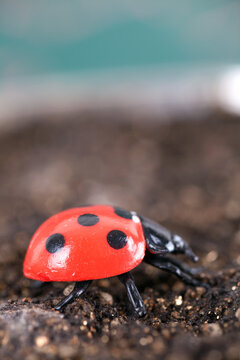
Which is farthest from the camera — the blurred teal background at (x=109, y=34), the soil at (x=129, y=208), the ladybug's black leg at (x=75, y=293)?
the blurred teal background at (x=109, y=34)

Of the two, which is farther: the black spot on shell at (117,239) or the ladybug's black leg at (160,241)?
the ladybug's black leg at (160,241)

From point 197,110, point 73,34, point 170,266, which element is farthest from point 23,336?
point 73,34

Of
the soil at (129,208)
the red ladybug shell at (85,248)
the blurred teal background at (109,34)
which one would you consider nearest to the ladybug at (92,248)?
the red ladybug shell at (85,248)

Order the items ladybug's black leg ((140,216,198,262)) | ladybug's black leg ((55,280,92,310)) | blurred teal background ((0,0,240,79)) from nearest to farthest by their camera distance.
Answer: ladybug's black leg ((55,280,92,310)), ladybug's black leg ((140,216,198,262)), blurred teal background ((0,0,240,79))

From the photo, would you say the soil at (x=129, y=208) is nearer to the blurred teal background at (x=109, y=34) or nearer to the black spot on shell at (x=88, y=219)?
the black spot on shell at (x=88, y=219)

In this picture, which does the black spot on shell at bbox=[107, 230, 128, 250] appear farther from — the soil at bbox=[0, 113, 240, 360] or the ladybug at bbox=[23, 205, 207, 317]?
the soil at bbox=[0, 113, 240, 360]

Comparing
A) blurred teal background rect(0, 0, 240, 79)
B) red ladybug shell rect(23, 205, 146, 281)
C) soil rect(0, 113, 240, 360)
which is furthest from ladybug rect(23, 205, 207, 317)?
blurred teal background rect(0, 0, 240, 79)

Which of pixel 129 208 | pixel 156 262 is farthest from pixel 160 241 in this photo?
pixel 129 208
